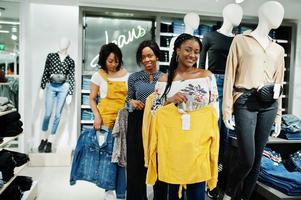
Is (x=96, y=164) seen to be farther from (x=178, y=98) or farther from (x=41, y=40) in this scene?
(x=41, y=40)

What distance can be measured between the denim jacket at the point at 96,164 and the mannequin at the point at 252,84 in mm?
1062

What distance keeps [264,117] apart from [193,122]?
744mm

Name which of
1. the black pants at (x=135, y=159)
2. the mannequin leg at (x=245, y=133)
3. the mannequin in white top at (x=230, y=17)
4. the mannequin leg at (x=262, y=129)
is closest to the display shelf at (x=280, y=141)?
the mannequin leg at (x=262, y=129)

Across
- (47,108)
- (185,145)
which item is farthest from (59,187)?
(185,145)

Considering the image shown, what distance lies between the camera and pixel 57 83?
4.43m

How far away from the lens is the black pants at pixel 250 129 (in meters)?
2.23

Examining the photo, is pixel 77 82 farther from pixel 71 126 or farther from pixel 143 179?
pixel 143 179

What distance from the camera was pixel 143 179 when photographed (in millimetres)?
2408

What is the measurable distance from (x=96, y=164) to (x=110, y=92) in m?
0.67

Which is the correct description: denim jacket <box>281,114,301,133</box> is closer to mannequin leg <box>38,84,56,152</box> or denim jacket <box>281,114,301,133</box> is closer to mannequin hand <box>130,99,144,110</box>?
mannequin hand <box>130,99,144,110</box>

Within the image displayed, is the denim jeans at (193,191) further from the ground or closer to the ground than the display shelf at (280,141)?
closer to the ground

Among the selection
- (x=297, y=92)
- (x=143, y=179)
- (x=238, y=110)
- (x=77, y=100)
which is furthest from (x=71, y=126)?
(x=297, y=92)

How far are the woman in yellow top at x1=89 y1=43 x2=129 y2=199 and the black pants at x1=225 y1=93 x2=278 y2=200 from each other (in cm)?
102

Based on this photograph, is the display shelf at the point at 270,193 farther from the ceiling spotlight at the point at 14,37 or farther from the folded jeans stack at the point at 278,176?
the ceiling spotlight at the point at 14,37
